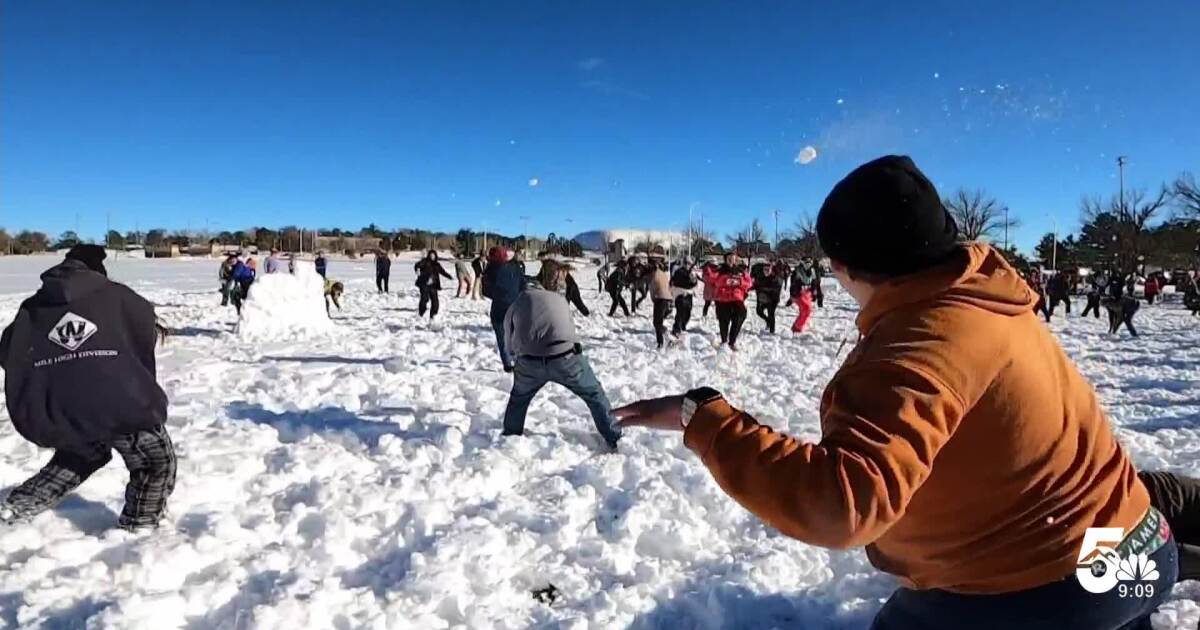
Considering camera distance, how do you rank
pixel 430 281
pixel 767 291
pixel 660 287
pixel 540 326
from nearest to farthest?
pixel 540 326 → pixel 660 287 → pixel 767 291 → pixel 430 281

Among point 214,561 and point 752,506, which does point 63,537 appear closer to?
point 214,561

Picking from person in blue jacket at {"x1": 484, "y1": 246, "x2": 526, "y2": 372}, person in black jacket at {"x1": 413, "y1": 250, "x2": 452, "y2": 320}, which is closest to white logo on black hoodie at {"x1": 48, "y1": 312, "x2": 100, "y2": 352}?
person in blue jacket at {"x1": 484, "y1": 246, "x2": 526, "y2": 372}

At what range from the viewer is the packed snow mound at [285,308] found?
1306 cm

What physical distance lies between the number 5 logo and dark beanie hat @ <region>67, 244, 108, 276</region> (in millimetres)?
4458

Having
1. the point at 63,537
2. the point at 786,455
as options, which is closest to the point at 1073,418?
the point at 786,455

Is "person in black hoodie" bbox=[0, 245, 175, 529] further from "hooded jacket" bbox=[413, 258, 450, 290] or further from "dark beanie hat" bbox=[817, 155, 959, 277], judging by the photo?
"hooded jacket" bbox=[413, 258, 450, 290]

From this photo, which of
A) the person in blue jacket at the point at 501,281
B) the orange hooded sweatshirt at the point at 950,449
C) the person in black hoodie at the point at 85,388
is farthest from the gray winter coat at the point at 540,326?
the orange hooded sweatshirt at the point at 950,449

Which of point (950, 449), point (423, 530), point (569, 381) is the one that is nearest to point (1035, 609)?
point (950, 449)

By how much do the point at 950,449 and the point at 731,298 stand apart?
428 inches

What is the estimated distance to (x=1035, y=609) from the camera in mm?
1488

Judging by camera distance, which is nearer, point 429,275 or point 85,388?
point 85,388

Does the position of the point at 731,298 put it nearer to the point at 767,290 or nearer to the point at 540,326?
the point at 767,290

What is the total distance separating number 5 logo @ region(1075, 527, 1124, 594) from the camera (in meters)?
1.49

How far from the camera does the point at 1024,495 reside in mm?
1432
